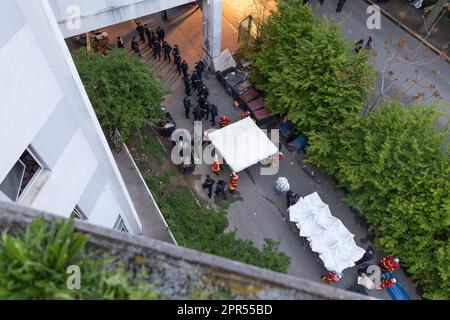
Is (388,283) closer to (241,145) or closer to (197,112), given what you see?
(241,145)

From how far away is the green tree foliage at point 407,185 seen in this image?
13789 millimetres

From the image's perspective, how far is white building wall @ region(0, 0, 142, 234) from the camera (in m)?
6.59

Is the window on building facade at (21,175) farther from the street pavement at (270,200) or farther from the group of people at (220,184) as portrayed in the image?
the street pavement at (270,200)

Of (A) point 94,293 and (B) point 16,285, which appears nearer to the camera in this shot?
(B) point 16,285

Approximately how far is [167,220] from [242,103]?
8.48m

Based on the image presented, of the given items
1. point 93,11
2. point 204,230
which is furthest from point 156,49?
point 204,230

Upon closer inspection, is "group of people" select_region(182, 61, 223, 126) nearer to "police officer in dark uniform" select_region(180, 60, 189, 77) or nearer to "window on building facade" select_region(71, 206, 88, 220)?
"police officer in dark uniform" select_region(180, 60, 189, 77)

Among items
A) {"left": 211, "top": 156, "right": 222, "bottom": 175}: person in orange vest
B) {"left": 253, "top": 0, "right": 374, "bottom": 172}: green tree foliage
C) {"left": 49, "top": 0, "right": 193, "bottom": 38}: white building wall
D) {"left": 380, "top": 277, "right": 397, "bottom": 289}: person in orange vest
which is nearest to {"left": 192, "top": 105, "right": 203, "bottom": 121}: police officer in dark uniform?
{"left": 211, "top": 156, "right": 222, "bottom": 175}: person in orange vest

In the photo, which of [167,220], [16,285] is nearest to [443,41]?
[167,220]

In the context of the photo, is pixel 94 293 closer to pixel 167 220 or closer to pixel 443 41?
pixel 167 220

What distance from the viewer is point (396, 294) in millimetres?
15117

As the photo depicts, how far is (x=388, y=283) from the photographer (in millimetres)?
15188

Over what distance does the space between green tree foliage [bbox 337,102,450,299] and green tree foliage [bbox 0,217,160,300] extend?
41.2ft

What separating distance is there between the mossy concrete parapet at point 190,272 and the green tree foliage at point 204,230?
7.15m
